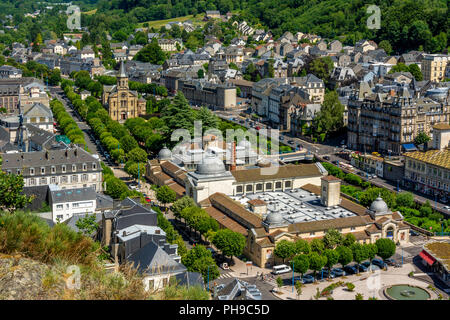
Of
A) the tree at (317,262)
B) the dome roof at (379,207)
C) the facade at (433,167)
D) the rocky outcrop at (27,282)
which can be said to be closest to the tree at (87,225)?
the tree at (317,262)

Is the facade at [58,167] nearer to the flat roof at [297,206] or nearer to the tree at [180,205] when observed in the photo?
the tree at [180,205]

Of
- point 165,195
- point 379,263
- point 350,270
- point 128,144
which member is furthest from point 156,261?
point 128,144

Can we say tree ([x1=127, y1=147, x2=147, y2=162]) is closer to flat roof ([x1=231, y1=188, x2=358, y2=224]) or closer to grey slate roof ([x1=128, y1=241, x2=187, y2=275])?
flat roof ([x1=231, y1=188, x2=358, y2=224])

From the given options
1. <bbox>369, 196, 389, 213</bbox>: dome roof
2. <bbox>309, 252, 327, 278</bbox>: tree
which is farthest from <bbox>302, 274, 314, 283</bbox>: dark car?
<bbox>369, 196, 389, 213</bbox>: dome roof

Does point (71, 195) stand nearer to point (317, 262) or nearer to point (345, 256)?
point (317, 262)

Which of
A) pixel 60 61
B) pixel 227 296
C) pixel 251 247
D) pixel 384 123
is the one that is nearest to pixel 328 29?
pixel 60 61
